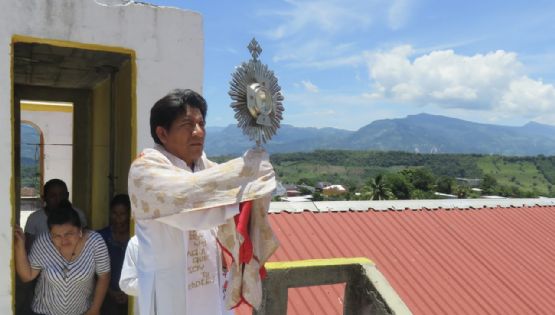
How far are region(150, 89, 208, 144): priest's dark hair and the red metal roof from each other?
4942 millimetres

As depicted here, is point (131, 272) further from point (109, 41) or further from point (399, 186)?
point (399, 186)

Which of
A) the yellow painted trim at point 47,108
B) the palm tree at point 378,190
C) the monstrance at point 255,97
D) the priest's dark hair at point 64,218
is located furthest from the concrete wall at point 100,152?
the palm tree at point 378,190

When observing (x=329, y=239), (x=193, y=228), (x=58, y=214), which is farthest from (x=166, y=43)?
(x=329, y=239)

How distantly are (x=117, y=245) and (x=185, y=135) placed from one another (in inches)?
89.2

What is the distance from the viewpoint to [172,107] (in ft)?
6.72

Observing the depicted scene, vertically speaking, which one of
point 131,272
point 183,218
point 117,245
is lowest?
point 117,245

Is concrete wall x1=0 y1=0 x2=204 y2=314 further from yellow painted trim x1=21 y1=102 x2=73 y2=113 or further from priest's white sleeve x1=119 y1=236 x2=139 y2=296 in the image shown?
yellow painted trim x1=21 y1=102 x2=73 y2=113

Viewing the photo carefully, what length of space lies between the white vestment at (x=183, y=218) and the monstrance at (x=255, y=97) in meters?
0.12

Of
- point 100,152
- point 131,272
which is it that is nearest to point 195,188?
point 131,272

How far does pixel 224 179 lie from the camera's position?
1.88 meters

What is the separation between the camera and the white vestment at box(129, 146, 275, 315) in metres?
1.88

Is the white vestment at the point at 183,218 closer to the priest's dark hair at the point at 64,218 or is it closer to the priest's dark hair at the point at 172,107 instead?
the priest's dark hair at the point at 172,107

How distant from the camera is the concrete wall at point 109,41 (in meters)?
3.00

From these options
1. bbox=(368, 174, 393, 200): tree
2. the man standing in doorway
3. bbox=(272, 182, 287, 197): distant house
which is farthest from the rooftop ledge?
bbox=(368, 174, 393, 200): tree
